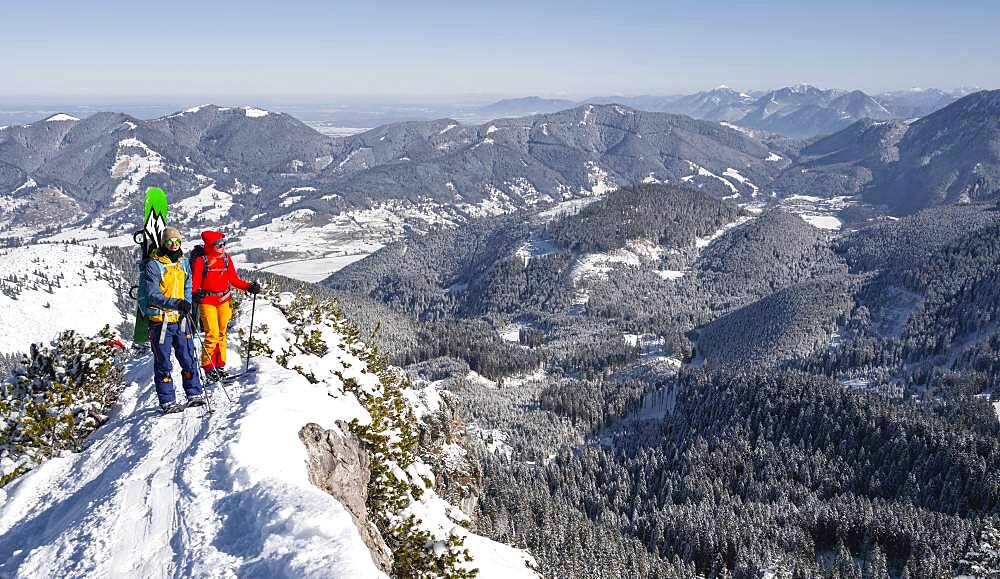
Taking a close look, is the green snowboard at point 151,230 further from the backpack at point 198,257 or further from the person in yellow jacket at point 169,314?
the backpack at point 198,257

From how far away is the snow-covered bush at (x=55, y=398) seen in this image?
70.7 ft

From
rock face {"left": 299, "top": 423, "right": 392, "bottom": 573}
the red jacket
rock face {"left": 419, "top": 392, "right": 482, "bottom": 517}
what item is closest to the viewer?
rock face {"left": 299, "top": 423, "right": 392, "bottom": 573}

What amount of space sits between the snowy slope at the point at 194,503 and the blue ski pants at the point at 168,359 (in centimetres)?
92

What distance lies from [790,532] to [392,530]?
99.4m

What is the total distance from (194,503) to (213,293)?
384 inches

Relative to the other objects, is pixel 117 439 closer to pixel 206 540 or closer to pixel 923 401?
pixel 206 540

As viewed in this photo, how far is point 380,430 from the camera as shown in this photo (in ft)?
78.6

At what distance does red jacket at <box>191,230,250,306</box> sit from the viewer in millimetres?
22953

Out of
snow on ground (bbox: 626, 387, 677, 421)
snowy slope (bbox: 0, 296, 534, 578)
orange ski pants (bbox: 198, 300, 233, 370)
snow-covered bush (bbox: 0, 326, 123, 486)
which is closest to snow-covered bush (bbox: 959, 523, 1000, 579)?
snow on ground (bbox: 626, 387, 677, 421)

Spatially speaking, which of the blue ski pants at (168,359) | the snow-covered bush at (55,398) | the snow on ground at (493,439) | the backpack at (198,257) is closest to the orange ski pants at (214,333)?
the blue ski pants at (168,359)

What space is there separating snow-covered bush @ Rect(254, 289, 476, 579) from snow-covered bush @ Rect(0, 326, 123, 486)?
6436mm

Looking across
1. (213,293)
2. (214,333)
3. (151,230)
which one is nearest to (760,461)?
(214,333)

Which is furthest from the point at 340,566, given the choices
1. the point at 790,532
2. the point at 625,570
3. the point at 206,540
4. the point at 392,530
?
the point at 790,532

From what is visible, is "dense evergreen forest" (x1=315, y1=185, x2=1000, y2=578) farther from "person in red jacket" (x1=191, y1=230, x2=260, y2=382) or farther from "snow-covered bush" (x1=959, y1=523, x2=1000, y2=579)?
"person in red jacket" (x1=191, y1=230, x2=260, y2=382)
